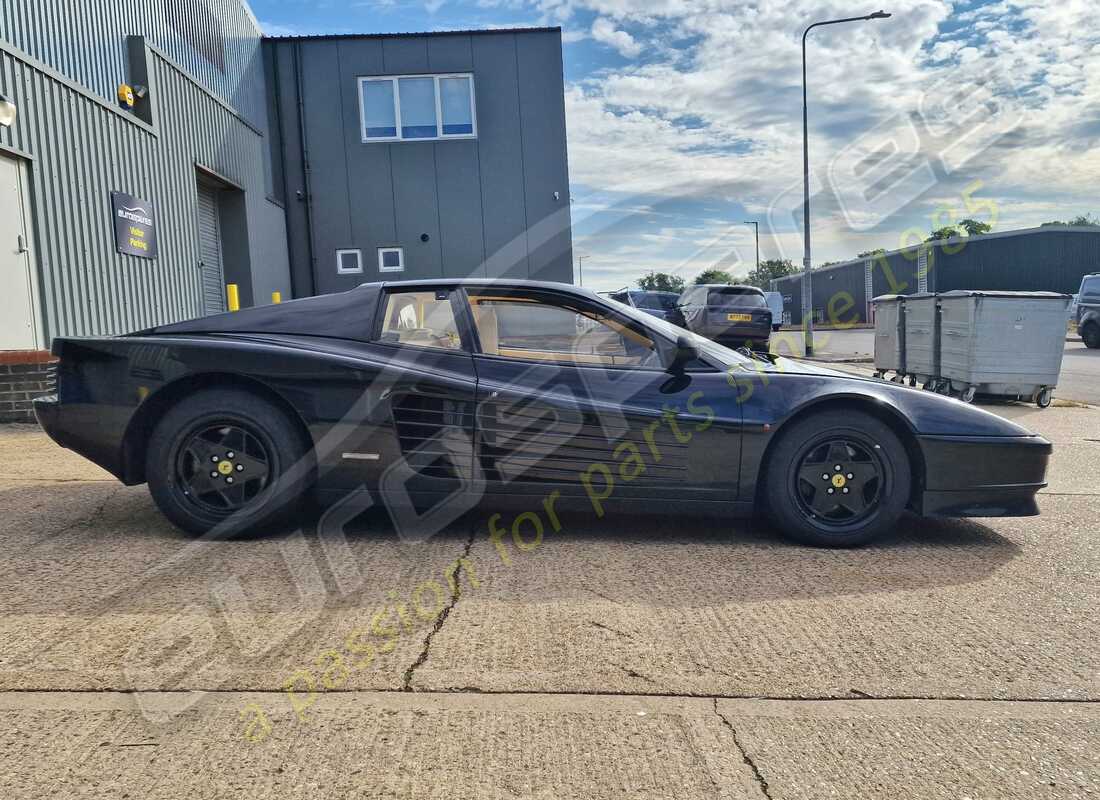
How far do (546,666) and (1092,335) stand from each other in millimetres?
24813

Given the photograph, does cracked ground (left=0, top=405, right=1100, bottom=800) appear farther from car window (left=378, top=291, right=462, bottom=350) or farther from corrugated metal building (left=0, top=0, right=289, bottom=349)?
corrugated metal building (left=0, top=0, right=289, bottom=349)

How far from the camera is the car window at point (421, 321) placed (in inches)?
151

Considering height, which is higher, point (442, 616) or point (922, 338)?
point (922, 338)

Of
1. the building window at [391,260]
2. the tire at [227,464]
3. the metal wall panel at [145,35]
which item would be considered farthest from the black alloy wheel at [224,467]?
the building window at [391,260]

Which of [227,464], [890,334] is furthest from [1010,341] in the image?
[227,464]

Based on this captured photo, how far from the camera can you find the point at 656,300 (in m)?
22.7

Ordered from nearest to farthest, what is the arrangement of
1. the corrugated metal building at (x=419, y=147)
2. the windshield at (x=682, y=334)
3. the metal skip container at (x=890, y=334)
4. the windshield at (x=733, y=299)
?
1. the windshield at (x=682, y=334)
2. the metal skip container at (x=890, y=334)
3. the corrugated metal building at (x=419, y=147)
4. the windshield at (x=733, y=299)

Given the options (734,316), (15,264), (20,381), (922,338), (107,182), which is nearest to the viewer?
(20,381)

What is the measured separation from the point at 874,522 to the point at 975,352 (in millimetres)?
7097

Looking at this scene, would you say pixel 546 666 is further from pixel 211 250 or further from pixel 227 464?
pixel 211 250

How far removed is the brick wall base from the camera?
7.40 m

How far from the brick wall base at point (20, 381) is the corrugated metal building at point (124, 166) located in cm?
26

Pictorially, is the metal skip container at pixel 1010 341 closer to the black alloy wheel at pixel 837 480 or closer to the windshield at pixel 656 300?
the black alloy wheel at pixel 837 480

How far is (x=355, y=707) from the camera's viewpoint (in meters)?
2.19
